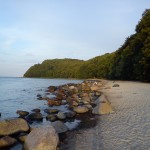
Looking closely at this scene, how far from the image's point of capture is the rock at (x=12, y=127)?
12.5 m

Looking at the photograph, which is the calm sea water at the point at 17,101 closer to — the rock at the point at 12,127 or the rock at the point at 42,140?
the rock at the point at 12,127

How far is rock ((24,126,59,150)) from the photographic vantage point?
9477 millimetres

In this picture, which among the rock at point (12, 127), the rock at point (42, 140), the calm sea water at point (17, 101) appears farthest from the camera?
the calm sea water at point (17, 101)

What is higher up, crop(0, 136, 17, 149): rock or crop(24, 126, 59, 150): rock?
crop(24, 126, 59, 150): rock

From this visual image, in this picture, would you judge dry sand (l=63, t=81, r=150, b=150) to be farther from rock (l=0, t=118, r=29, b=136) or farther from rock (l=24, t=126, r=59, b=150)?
rock (l=0, t=118, r=29, b=136)

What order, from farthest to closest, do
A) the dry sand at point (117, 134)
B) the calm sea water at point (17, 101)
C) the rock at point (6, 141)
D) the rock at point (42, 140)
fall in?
the calm sea water at point (17, 101) → the rock at point (6, 141) → the dry sand at point (117, 134) → the rock at point (42, 140)

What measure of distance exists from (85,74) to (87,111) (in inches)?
4419

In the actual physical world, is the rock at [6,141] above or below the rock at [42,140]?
below

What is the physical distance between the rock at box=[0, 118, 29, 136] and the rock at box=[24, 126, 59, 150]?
106 inches

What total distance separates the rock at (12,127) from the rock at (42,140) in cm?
268

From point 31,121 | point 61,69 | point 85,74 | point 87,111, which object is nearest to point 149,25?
point 87,111

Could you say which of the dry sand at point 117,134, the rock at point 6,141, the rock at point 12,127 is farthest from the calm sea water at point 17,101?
the dry sand at point 117,134

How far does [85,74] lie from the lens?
131 metres

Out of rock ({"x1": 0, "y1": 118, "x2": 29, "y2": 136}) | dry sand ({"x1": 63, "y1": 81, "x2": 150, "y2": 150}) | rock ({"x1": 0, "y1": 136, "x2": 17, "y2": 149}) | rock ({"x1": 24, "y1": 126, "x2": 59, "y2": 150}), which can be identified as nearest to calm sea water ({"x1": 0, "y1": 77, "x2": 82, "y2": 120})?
rock ({"x1": 0, "y1": 118, "x2": 29, "y2": 136})
